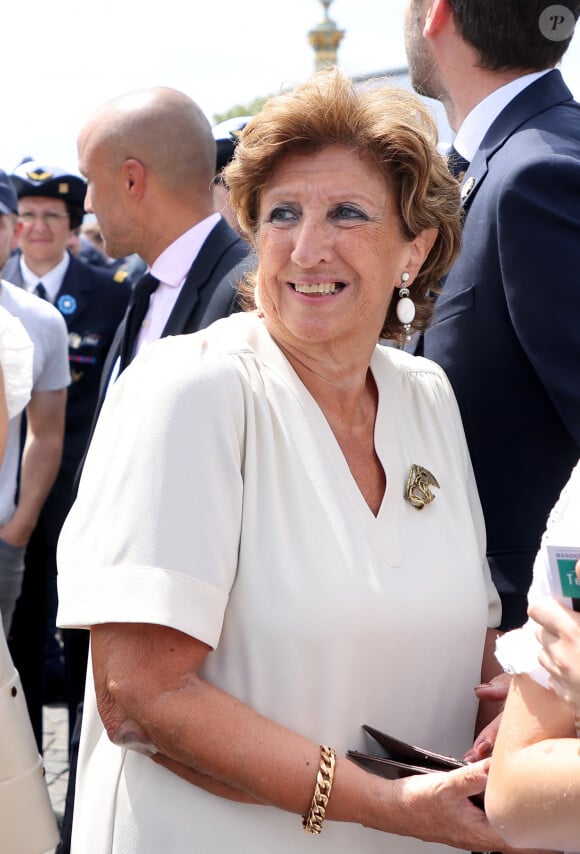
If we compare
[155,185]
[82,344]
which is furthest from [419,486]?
[82,344]

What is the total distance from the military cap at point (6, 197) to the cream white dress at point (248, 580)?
2.85 metres

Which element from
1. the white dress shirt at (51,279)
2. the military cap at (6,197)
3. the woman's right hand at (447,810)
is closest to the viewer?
the woman's right hand at (447,810)

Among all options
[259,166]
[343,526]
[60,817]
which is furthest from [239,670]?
Result: [60,817]

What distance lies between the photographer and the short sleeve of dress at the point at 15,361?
3.53 metres

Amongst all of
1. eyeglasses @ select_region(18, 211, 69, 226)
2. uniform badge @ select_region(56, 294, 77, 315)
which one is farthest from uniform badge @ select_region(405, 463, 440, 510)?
eyeglasses @ select_region(18, 211, 69, 226)

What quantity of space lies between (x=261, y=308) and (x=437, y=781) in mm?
1043

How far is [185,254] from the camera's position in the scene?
3.82 metres

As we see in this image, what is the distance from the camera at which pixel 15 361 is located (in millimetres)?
3582

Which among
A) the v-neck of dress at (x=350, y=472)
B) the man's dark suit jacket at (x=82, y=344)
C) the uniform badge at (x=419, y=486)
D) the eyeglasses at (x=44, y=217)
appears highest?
the v-neck of dress at (x=350, y=472)

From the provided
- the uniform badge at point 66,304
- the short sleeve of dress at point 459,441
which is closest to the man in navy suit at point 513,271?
the short sleeve of dress at point 459,441

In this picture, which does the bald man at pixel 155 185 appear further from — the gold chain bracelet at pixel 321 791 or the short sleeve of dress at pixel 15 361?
the gold chain bracelet at pixel 321 791

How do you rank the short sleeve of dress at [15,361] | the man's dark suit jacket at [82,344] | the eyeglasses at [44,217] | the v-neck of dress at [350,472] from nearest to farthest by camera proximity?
1. the v-neck of dress at [350,472]
2. the short sleeve of dress at [15,361]
3. the man's dark suit jacket at [82,344]
4. the eyeglasses at [44,217]

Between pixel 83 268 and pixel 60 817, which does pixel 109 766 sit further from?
pixel 83 268

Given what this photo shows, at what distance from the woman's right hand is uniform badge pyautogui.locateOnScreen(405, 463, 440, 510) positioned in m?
0.56
